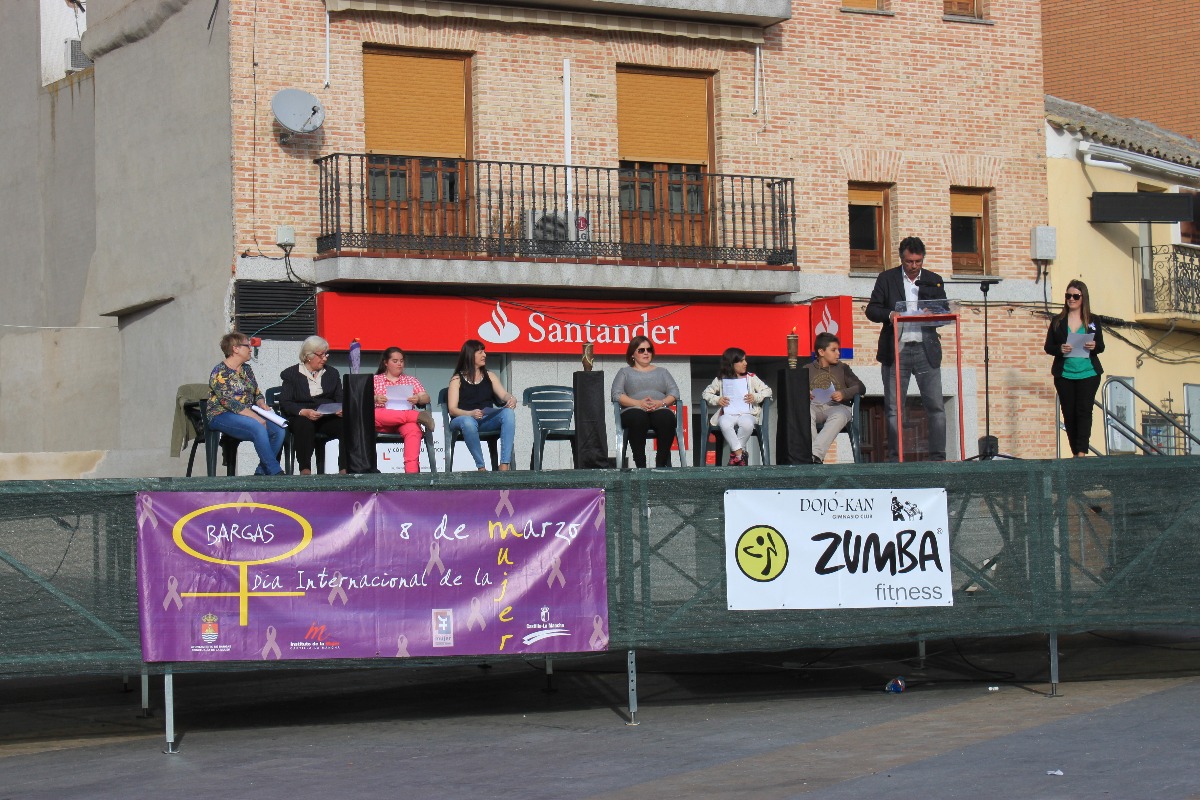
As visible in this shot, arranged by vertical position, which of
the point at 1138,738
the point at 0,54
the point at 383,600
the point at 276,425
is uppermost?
the point at 0,54

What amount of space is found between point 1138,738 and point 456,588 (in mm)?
3845

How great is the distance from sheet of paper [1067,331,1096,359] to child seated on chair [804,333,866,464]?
1.77m

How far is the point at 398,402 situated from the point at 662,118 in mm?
9445

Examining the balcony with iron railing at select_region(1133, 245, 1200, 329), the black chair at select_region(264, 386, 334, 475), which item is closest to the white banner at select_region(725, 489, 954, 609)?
the black chair at select_region(264, 386, 334, 475)

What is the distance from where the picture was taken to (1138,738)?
891 centimetres

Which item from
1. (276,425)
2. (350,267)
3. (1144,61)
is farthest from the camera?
(1144,61)

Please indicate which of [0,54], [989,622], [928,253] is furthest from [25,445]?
[989,622]

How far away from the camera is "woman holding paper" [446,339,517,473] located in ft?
45.2

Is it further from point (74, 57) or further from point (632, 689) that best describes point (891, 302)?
point (74, 57)

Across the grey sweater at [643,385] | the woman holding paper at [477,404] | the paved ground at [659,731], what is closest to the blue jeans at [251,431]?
the woman holding paper at [477,404]

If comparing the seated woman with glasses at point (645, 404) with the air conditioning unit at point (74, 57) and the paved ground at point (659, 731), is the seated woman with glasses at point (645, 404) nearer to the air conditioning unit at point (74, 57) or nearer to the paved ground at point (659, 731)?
the paved ground at point (659, 731)

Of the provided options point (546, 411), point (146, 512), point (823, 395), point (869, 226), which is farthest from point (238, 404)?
point (869, 226)

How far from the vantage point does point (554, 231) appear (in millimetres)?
20812

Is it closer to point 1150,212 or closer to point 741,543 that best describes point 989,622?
point 741,543
